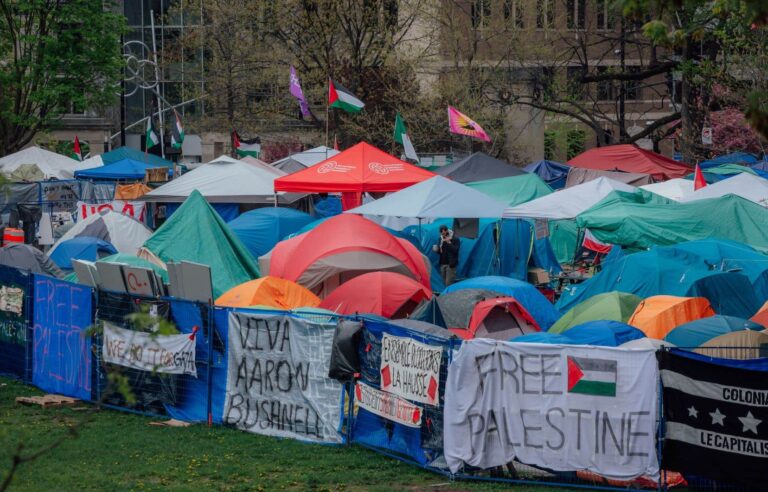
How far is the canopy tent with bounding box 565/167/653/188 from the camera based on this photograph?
30.3 metres

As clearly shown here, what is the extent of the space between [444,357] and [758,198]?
15.3 metres

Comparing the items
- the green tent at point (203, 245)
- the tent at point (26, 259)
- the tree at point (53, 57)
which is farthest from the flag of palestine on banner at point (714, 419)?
the tree at point (53, 57)

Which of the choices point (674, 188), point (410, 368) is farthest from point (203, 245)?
point (674, 188)

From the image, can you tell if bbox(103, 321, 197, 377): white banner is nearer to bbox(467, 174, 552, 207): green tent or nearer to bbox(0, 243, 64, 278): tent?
bbox(0, 243, 64, 278): tent

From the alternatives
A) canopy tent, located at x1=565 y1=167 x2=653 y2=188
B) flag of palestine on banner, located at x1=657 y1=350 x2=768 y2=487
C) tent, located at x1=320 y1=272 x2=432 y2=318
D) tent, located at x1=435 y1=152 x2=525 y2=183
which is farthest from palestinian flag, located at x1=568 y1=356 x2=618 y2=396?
canopy tent, located at x1=565 y1=167 x2=653 y2=188

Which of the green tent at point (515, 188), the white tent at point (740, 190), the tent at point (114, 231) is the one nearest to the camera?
the white tent at point (740, 190)

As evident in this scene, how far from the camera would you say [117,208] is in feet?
92.9

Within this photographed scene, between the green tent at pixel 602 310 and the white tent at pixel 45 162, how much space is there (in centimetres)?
2346

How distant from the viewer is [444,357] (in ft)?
36.2

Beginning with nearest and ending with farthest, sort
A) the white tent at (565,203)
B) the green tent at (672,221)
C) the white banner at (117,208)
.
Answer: the green tent at (672,221)
the white tent at (565,203)
the white banner at (117,208)

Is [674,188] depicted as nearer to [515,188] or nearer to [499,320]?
[515,188]

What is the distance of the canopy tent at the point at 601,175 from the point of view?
99.5 ft

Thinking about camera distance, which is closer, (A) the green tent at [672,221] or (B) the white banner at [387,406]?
(B) the white banner at [387,406]

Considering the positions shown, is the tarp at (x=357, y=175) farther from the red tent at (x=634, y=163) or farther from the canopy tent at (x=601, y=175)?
the red tent at (x=634, y=163)
